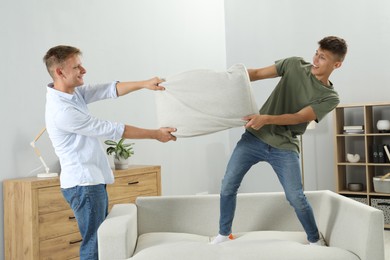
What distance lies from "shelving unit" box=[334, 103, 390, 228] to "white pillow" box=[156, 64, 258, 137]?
10.4 ft

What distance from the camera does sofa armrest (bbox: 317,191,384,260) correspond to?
2.48 m

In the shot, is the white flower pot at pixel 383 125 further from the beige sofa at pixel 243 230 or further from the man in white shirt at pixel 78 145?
the man in white shirt at pixel 78 145

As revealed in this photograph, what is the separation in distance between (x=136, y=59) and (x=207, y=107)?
116 inches

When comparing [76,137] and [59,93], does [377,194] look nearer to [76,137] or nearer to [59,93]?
[76,137]

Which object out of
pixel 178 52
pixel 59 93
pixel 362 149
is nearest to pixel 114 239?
pixel 59 93

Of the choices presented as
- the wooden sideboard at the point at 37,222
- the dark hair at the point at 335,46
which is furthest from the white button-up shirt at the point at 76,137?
the dark hair at the point at 335,46

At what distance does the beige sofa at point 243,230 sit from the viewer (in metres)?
2.56

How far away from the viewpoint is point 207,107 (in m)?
2.83

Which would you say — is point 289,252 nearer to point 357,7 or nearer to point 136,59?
point 136,59

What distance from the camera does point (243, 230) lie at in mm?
3303

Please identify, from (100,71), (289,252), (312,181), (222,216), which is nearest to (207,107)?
(222,216)

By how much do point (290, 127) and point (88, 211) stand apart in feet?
4.24

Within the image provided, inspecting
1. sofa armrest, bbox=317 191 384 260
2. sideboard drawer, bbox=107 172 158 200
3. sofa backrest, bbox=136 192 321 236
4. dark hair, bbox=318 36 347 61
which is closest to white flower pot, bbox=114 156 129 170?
sideboard drawer, bbox=107 172 158 200

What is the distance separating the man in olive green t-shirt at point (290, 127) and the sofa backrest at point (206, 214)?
24 cm
